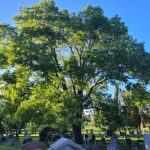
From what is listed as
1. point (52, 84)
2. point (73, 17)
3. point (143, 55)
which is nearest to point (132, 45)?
point (143, 55)

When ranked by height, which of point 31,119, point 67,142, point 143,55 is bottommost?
point 67,142

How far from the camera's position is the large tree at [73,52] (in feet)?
95.7

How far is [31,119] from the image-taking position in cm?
2973

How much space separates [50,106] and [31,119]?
10.8 feet

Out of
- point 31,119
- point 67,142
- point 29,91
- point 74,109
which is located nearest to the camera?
point 67,142

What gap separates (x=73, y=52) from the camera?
109ft

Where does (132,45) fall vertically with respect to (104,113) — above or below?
above

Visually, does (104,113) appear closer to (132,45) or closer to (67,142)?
(132,45)

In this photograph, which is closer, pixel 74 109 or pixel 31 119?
pixel 74 109

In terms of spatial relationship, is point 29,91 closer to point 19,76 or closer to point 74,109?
point 19,76

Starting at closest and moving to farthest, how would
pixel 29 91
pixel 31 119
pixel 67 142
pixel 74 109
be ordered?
pixel 67 142, pixel 74 109, pixel 31 119, pixel 29 91

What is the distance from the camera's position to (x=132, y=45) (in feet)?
106

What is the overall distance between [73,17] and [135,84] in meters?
8.61

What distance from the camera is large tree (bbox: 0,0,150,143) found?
29.2 meters
